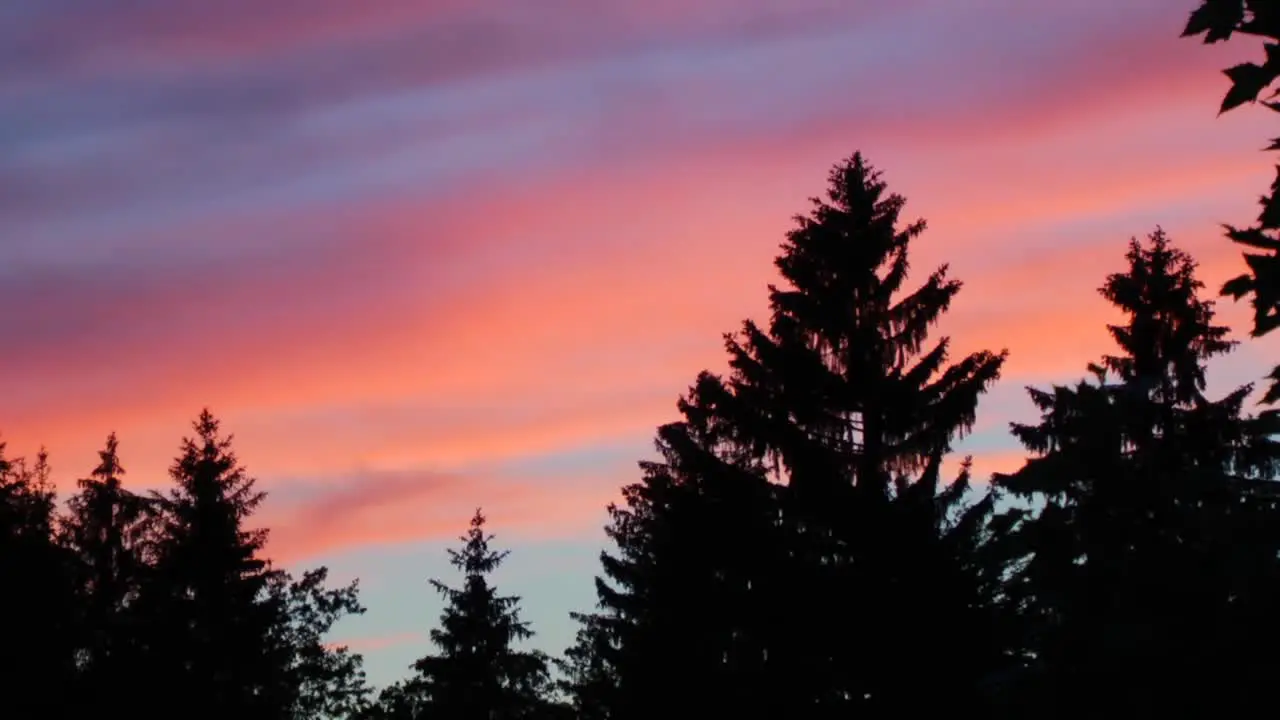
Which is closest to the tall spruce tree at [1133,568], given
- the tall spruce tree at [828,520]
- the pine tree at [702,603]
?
the tall spruce tree at [828,520]

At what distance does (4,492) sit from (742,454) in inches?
783

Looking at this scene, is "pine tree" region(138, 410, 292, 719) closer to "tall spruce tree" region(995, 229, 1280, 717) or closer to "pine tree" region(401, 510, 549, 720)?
"pine tree" region(401, 510, 549, 720)

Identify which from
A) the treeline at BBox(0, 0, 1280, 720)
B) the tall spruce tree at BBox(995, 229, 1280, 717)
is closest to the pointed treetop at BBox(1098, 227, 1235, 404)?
the treeline at BBox(0, 0, 1280, 720)

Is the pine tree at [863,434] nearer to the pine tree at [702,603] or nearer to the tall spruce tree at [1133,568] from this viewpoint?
the pine tree at [702,603]

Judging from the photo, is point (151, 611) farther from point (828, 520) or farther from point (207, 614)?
point (828, 520)

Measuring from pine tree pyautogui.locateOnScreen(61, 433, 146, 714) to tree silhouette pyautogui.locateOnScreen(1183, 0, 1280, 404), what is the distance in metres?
39.3

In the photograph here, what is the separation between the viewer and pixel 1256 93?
11.2 m

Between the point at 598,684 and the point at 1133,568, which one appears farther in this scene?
the point at 598,684

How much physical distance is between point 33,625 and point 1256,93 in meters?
37.2

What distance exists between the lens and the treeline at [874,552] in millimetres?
16906

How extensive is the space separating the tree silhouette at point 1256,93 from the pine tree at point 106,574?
3926 cm

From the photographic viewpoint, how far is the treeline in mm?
16906

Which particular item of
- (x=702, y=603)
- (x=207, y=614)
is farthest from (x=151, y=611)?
(x=702, y=603)

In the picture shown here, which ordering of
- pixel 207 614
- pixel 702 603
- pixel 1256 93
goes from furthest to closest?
pixel 207 614
pixel 702 603
pixel 1256 93
